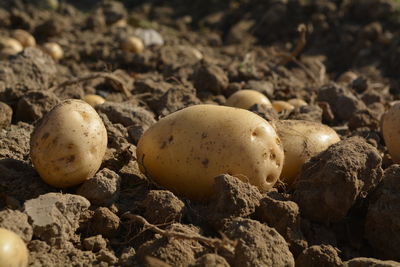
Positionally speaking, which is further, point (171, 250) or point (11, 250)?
point (171, 250)

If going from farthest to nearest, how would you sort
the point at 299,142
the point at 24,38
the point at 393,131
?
the point at 24,38, the point at 393,131, the point at 299,142

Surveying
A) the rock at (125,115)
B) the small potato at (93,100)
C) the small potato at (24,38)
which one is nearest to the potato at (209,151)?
the rock at (125,115)

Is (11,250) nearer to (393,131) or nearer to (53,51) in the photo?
(393,131)

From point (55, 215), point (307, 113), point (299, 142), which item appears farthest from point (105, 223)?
point (307, 113)

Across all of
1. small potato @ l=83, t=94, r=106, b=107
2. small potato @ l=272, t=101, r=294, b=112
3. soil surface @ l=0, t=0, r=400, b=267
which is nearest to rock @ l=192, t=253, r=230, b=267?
→ soil surface @ l=0, t=0, r=400, b=267

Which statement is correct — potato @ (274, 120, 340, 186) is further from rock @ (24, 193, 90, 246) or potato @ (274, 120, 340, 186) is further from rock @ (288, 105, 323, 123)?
rock @ (24, 193, 90, 246)

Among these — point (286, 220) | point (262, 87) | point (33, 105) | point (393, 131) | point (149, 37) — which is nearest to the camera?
point (286, 220)

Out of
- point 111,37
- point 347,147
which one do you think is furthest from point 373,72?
point 347,147
